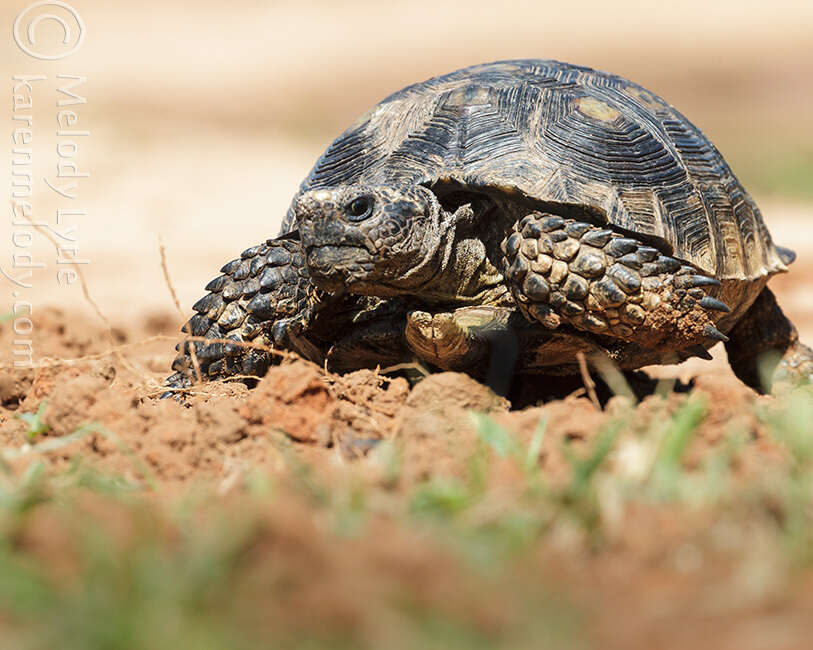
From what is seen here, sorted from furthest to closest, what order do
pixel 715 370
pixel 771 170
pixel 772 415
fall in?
pixel 771 170 → pixel 715 370 → pixel 772 415

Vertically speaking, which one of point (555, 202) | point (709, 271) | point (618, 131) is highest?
point (618, 131)

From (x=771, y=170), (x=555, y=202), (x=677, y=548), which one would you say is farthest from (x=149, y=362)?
(x=771, y=170)

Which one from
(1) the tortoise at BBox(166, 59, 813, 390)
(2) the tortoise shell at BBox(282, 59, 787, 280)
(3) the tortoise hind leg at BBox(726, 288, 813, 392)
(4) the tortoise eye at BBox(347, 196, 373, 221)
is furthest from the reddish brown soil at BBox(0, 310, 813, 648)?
(3) the tortoise hind leg at BBox(726, 288, 813, 392)

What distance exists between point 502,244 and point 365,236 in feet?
1.75

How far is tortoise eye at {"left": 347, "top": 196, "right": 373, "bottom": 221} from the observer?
10.8 feet

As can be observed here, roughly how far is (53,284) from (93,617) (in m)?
7.95

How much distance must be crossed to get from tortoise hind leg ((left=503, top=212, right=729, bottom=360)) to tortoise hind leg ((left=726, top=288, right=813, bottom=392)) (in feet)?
5.20

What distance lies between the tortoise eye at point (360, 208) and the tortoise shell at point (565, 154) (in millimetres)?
308

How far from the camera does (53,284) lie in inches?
342

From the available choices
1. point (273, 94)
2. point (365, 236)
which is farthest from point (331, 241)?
point (273, 94)

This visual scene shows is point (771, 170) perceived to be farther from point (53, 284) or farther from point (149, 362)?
point (149, 362)

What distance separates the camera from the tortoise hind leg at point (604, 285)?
320 cm

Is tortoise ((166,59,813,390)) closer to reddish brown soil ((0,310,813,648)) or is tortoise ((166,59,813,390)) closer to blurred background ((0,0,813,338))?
reddish brown soil ((0,310,813,648))

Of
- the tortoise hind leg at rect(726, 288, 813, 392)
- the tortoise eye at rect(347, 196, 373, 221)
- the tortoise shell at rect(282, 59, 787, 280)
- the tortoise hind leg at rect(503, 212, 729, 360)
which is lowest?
the tortoise hind leg at rect(726, 288, 813, 392)
